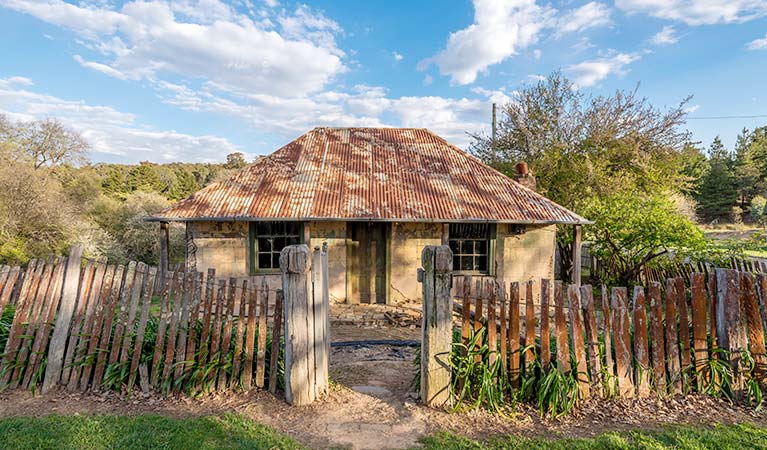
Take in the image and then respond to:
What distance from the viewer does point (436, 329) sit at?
11.7 ft

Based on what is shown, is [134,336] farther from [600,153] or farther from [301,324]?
[600,153]

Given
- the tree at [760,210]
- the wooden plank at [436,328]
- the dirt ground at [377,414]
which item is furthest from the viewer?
the tree at [760,210]

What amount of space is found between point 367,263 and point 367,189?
6.08 ft

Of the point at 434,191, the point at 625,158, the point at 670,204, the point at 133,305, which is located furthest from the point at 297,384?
the point at 625,158

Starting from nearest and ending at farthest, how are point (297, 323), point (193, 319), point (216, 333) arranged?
point (297, 323)
point (216, 333)
point (193, 319)

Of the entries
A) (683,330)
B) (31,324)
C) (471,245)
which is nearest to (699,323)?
(683,330)

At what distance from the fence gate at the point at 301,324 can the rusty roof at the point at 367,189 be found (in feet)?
14.5

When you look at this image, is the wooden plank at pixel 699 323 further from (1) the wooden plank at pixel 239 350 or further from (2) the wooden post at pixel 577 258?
(2) the wooden post at pixel 577 258

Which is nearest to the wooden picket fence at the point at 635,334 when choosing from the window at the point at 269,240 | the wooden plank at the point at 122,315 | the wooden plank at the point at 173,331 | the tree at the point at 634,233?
the wooden plank at the point at 173,331

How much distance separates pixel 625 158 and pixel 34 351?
16.5 m

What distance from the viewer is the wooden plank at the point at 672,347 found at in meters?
3.68

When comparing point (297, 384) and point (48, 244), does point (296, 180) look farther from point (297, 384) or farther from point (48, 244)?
point (48, 244)

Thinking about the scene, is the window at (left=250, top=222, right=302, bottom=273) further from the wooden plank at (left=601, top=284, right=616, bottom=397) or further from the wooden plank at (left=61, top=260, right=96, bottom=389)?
the wooden plank at (left=601, top=284, right=616, bottom=397)

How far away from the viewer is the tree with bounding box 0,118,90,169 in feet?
54.3
